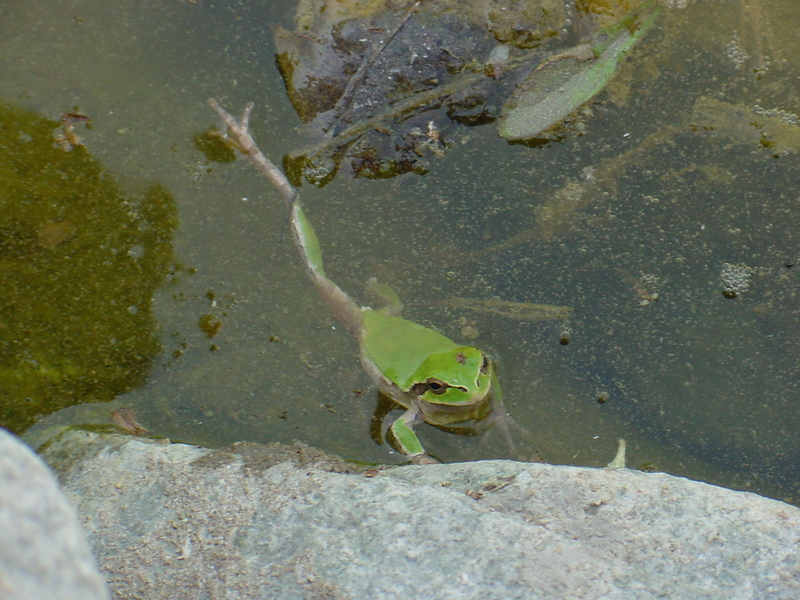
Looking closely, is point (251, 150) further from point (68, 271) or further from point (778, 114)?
point (778, 114)

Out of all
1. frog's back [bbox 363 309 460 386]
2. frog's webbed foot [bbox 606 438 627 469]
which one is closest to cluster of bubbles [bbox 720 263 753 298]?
frog's webbed foot [bbox 606 438 627 469]

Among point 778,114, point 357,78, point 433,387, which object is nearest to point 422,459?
point 433,387

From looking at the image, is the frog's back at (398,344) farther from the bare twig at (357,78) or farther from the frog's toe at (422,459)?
the bare twig at (357,78)

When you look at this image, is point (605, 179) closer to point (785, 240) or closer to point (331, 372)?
point (785, 240)

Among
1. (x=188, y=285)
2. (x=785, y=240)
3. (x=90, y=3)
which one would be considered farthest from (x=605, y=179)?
(x=90, y=3)

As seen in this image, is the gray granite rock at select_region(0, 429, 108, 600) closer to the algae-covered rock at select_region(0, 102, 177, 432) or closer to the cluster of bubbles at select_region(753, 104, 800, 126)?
the algae-covered rock at select_region(0, 102, 177, 432)

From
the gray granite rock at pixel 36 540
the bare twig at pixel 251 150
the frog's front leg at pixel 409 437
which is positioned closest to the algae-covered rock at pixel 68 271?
the bare twig at pixel 251 150
